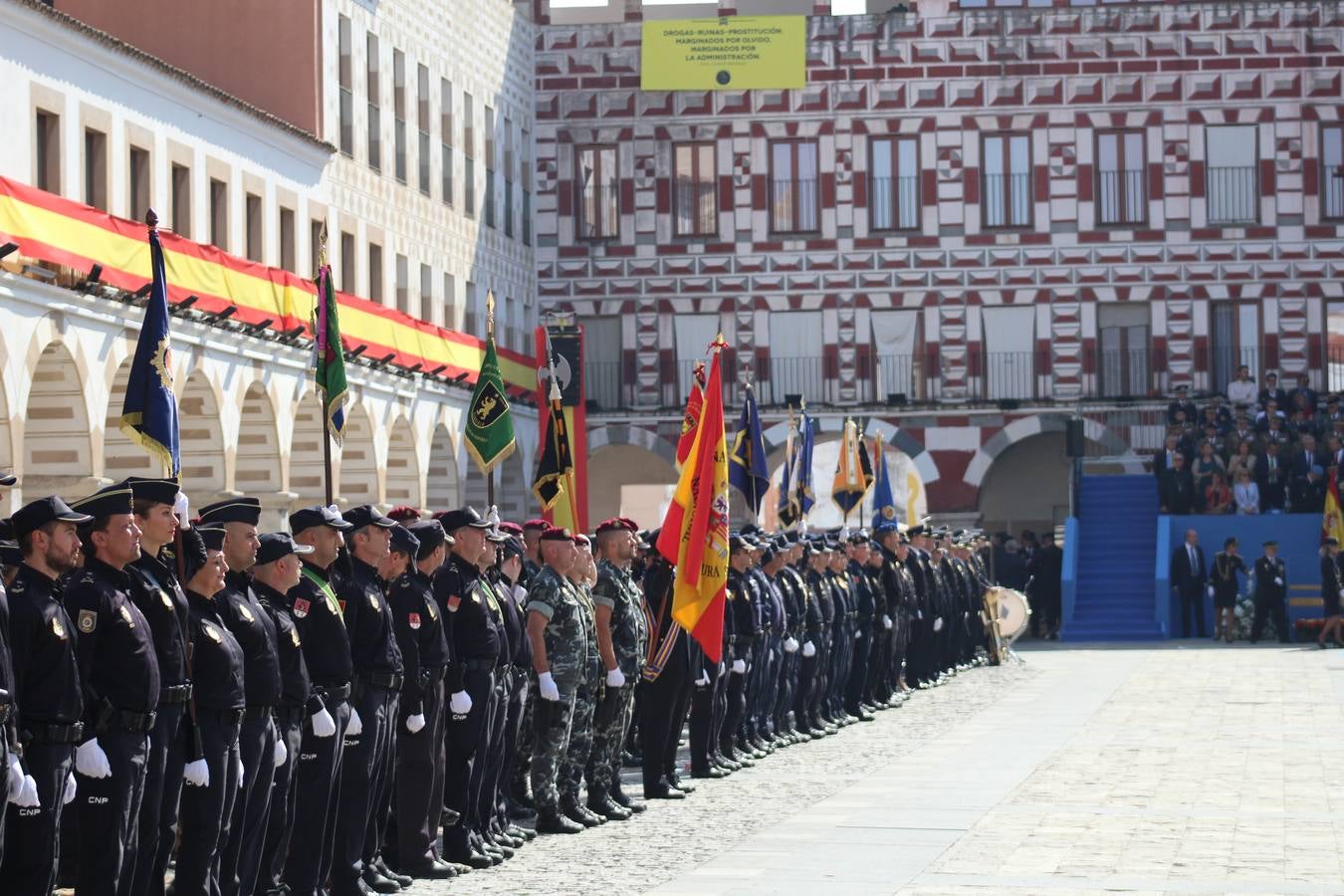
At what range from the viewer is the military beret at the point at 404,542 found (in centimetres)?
1252

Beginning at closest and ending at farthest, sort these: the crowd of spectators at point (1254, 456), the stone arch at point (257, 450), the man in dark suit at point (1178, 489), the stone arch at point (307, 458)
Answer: the stone arch at point (257, 450) → the stone arch at point (307, 458) → the crowd of spectators at point (1254, 456) → the man in dark suit at point (1178, 489)

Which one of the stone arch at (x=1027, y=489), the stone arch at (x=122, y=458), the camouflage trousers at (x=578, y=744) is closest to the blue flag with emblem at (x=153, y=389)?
the camouflage trousers at (x=578, y=744)

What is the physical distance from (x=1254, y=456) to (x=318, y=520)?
33.7 metres

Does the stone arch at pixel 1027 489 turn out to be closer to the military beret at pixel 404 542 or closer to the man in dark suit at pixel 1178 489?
the man in dark suit at pixel 1178 489

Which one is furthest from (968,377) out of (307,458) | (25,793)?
(25,793)

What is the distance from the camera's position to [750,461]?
25.2 meters

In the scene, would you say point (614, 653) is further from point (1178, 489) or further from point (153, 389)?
point (1178, 489)

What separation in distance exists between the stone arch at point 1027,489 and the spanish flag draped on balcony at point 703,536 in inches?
1388

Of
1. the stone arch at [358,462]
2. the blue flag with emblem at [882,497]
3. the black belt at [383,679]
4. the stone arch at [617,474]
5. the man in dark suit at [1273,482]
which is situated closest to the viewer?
the black belt at [383,679]

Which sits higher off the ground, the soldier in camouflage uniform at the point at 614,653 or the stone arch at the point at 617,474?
the stone arch at the point at 617,474

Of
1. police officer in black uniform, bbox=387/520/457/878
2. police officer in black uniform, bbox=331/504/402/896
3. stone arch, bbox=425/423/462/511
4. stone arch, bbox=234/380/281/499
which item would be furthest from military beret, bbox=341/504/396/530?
stone arch, bbox=425/423/462/511

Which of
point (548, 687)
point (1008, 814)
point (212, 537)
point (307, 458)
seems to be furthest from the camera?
point (307, 458)

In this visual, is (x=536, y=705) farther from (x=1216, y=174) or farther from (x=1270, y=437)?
(x=1216, y=174)

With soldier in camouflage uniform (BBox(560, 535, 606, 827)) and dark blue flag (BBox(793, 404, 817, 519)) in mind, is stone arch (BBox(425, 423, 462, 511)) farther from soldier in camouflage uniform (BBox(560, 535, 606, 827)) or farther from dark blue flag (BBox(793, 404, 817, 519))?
soldier in camouflage uniform (BBox(560, 535, 606, 827))
